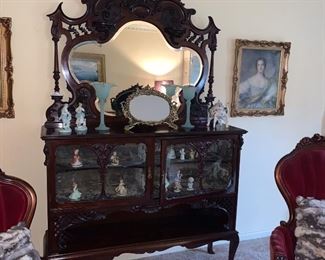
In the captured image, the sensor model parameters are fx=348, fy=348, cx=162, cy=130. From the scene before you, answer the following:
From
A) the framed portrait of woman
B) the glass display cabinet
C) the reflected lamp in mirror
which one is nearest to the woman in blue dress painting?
the framed portrait of woman

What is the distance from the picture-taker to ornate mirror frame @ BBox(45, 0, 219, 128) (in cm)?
226

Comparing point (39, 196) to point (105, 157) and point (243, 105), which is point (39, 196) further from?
point (243, 105)

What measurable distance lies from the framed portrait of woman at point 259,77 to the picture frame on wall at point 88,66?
3.56 feet

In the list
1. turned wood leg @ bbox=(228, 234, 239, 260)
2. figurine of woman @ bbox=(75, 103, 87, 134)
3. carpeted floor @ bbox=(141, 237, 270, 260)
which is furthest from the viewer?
carpeted floor @ bbox=(141, 237, 270, 260)

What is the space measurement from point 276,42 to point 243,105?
1.94 ft

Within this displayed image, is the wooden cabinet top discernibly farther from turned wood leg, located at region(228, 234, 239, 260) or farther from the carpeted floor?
the carpeted floor

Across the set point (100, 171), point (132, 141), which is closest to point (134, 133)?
point (132, 141)

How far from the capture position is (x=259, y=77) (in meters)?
2.90

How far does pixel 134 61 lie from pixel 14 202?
1233 mm

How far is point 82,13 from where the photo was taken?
2.34m

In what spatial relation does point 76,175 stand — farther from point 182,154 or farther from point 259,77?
point 259,77

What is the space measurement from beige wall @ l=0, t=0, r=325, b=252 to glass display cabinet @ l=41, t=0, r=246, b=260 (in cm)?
14

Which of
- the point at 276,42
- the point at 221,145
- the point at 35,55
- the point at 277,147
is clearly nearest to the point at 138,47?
the point at 35,55

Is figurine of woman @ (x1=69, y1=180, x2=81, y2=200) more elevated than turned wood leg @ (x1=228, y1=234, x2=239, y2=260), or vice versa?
figurine of woman @ (x1=69, y1=180, x2=81, y2=200)
